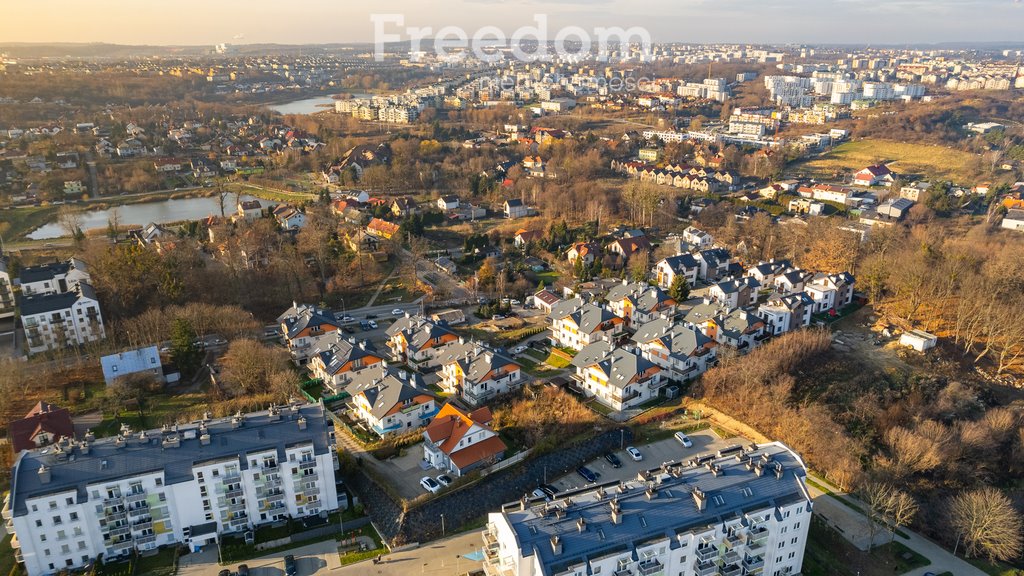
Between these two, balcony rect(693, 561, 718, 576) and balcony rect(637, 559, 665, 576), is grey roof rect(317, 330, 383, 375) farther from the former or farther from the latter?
balcony rect(693, 561, 718, 576)

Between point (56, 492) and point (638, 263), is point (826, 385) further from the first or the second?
point (56, 492)

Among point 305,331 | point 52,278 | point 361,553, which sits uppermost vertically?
point 52,278

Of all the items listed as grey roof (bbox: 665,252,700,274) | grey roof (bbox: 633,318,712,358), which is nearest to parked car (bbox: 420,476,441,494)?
grey roof (bbox: 633,318,712,358)

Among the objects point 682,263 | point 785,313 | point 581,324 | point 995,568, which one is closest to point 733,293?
point 785,313

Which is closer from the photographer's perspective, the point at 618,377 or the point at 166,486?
the point at 166,486

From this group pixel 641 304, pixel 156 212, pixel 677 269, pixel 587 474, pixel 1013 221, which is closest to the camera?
pixel 587 474

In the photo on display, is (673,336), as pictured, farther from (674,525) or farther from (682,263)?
(674,525)
